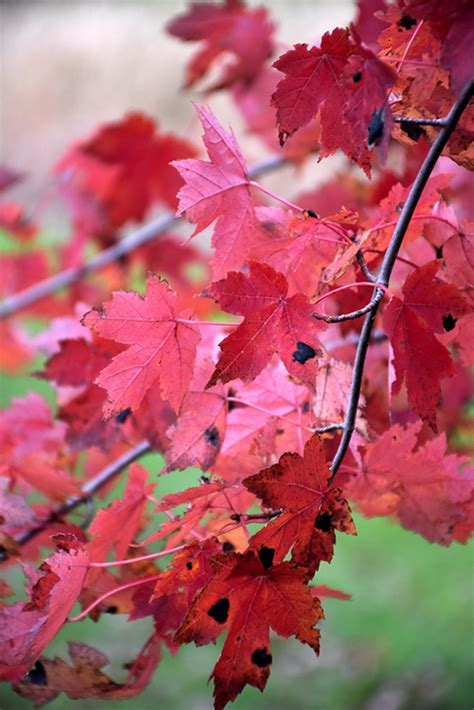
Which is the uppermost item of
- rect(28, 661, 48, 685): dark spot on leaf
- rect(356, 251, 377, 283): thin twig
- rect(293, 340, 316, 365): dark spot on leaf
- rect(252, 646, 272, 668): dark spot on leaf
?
rect(356, 251, 377, 283): thin twig

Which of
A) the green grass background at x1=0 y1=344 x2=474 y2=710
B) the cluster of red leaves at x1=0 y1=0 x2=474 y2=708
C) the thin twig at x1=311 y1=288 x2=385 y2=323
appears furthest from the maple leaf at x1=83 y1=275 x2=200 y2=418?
the green grass background at x1=0 y1=344 x2=474 y2=710

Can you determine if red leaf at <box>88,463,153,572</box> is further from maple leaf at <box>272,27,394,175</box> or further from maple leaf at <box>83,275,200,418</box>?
maple leaf at <box>272,27,394,175</box>

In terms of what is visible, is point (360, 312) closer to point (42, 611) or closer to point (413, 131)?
point (413, 131)

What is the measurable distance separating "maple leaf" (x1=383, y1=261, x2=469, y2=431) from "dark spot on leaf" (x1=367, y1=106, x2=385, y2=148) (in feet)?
0.33

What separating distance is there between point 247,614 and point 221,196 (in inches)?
12.7

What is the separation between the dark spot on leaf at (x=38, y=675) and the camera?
66 centimetres

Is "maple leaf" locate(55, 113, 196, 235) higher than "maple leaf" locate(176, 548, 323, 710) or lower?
higher

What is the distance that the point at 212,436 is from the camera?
2.28 ft

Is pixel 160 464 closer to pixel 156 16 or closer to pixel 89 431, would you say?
pixel 89 431

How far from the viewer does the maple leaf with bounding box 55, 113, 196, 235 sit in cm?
149

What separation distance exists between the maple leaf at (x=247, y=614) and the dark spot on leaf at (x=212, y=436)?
0.13 metres

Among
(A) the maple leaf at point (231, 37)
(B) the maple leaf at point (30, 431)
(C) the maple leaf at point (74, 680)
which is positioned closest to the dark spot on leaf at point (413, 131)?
(C) the maple leaf at point (74, 680)

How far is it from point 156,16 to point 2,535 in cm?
716

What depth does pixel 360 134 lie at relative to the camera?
55 cm
